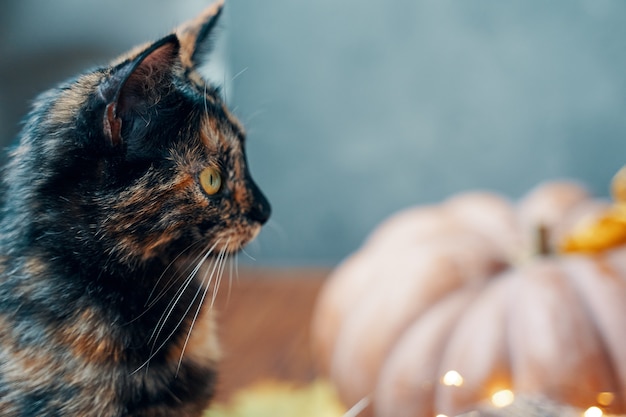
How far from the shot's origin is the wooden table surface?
1.29 metres

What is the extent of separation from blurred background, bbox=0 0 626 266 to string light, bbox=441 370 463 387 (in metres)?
0.68

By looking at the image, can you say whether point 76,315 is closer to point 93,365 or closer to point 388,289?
point 93,365

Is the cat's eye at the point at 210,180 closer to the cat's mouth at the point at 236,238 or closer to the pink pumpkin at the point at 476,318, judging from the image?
the cat's mouth at the point at 236,238

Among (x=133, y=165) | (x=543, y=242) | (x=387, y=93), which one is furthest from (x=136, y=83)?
(x=387, y=93)

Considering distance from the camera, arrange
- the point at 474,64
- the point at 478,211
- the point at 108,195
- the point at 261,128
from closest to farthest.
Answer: the point at 108,195 → the point at 478,211 → the point at 474,64 → the point at 261,128

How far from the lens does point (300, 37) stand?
162 centimetres

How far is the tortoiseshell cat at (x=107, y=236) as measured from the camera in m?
0.56

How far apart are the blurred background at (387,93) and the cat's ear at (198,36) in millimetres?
648

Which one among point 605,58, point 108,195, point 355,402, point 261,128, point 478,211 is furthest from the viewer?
point 261,128

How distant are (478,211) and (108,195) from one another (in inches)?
32.5

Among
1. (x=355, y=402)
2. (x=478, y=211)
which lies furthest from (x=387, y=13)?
(x=355, y=402)

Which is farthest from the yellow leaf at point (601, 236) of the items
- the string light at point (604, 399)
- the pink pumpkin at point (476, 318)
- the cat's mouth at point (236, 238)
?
the cat's mouth at point (236, 238)

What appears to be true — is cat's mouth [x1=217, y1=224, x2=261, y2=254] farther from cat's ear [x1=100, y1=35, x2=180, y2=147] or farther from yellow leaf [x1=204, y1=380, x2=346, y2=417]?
yellow leaf [x1=204, y1=380, x2=346, y2=417]

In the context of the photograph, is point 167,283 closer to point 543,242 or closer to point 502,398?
point 502,398
